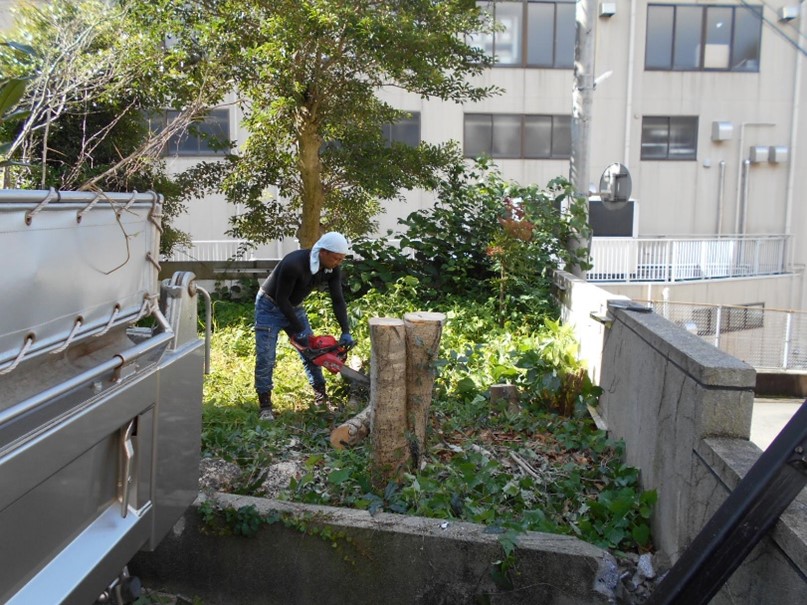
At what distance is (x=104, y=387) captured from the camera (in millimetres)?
2498

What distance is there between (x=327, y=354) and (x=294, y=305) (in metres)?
0.53

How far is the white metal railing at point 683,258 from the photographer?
56.3 ft

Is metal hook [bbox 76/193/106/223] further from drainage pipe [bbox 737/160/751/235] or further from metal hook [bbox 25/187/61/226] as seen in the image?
drainage pipe [bbox 737/160/751/235]

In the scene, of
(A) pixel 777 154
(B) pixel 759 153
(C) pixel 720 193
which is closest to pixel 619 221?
(C) pixel 720 193

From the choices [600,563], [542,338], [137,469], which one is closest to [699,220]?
[542,338]

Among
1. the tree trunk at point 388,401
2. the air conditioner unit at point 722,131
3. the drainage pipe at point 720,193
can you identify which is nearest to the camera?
the tree trunk at point 388,401

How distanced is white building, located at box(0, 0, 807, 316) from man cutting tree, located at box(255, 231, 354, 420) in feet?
40.8

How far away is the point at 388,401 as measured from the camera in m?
4.53

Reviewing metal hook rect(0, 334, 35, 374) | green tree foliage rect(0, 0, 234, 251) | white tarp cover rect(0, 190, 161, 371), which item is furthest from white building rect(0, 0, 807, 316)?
metal hook rect(0, 334, 35, 374)

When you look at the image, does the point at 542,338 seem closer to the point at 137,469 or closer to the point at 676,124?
the point at 137,469

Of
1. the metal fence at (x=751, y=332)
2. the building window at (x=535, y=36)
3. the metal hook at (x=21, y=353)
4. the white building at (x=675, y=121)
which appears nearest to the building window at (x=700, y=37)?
the white building at (x=675, y=121)

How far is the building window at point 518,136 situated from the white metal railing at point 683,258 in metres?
3.69

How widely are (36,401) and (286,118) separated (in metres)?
8.73

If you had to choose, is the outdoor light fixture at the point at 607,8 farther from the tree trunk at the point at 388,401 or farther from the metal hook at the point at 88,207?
the metal hook at the point at 88,207
